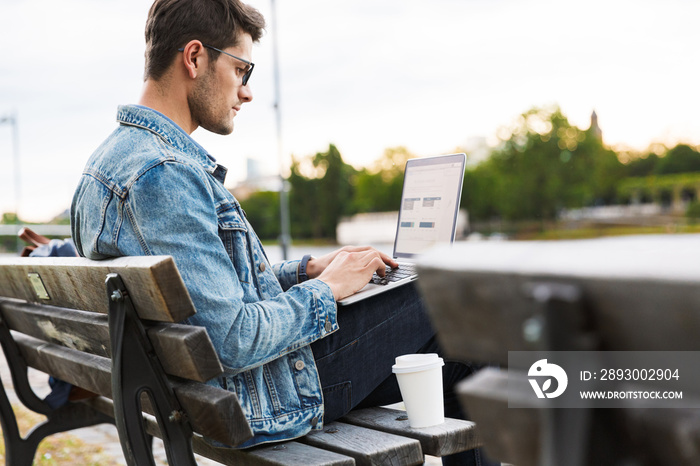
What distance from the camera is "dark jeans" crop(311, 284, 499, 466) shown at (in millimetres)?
2336

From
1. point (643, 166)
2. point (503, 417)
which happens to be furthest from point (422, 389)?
point (643, 166)

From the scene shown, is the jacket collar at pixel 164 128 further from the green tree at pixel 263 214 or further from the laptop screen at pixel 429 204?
the green tree at pixel 263 214

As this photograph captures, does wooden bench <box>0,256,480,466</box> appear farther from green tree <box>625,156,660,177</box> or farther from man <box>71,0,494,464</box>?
green tree <box>625,156,660,177</box>

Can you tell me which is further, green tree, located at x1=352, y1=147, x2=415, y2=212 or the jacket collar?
green tree, located at x1=352, y1=147, x2=415, y2=212

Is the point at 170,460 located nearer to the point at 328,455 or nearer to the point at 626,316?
the point at 328,455

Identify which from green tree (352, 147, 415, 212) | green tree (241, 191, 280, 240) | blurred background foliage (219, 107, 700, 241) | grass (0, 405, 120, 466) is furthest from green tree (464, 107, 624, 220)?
grass (0, 405, 120, 466)

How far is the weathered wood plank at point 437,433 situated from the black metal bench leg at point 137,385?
1.90ft

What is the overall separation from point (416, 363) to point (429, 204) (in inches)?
58.8

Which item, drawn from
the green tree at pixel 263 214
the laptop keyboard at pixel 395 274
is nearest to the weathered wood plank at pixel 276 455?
the laptop keyboard at pixel 395 274

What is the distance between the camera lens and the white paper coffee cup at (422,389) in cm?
209

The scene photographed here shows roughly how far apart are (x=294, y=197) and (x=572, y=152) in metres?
35.3

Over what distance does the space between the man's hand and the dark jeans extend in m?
0.09

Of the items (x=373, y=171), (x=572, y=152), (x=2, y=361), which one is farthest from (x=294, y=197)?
(x=2, y=361)

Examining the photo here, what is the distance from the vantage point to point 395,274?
268cm
